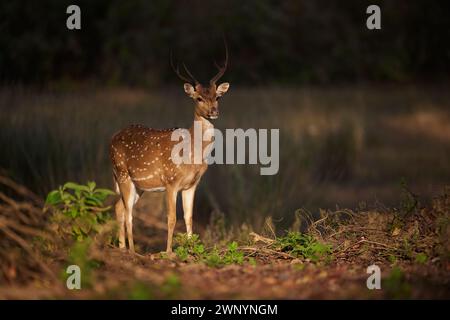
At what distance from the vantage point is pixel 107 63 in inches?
1058

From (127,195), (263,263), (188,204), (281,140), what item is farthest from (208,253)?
(281,140)

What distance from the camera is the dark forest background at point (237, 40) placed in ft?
87.9

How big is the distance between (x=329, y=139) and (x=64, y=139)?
683cm

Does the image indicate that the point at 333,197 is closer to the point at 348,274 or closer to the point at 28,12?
the point at 348,274

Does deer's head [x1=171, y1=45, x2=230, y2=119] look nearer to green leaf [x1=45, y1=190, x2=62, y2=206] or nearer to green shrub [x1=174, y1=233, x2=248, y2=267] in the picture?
green shrub [x1=174, y1=233, x2=248, y2=267]

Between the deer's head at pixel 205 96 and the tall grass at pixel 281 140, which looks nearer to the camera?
the deer's head at pixel 205 96

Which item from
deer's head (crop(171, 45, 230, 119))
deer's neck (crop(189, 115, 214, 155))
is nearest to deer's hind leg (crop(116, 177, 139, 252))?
deer's neck (crop(189, 115, 214, 155))

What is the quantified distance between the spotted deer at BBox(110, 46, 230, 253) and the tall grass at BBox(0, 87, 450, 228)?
1.98 m

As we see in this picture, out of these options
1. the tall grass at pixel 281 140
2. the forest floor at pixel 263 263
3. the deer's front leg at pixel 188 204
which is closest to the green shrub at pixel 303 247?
the forest floor at pixel 263 263

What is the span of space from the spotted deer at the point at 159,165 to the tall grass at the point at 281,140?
1981mm

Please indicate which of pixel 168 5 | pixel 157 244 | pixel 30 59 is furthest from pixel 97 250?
pixel 168 5

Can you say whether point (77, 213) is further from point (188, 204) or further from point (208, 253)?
point (188, 204)

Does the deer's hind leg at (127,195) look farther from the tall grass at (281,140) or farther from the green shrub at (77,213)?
the tall grass at (281,140)

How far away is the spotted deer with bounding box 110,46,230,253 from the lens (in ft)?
30.8
